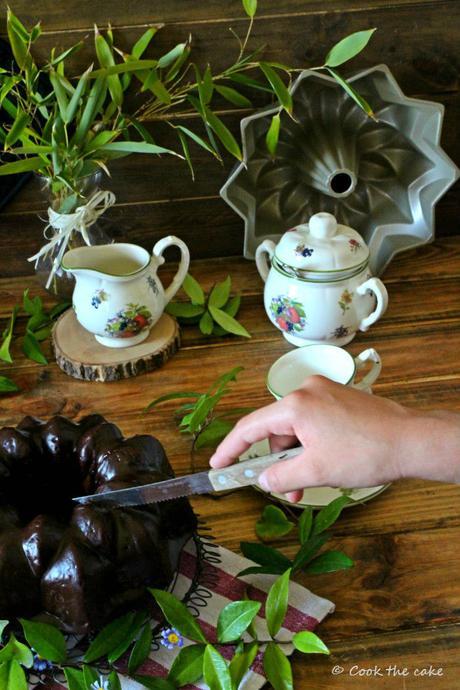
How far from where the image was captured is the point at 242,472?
77 centimetres

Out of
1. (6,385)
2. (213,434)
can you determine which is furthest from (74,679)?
(6,385)

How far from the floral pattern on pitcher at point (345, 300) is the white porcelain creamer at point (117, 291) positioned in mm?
223

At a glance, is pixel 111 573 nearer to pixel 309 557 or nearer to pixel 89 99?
pixel 309 557

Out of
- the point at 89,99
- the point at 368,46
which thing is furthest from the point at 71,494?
the point at 368,46

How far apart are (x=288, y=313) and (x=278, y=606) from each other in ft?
1.60

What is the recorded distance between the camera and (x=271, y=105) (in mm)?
1214

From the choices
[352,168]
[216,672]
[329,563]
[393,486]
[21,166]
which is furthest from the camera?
[352,168]

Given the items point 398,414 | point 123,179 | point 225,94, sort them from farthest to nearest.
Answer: point 123,179
point 225,94
point 398,414

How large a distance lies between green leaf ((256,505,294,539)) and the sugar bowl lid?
1.16ft

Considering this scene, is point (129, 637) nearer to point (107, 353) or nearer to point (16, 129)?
point (107, 353)

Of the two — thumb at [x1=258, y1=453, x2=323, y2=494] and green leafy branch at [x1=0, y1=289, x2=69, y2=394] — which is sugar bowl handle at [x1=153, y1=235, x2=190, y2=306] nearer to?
green leafy branch at [x1=0, y1=289, x2=69, y2=394]

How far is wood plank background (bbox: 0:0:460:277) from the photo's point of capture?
1.20 metres

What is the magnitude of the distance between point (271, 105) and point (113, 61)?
0.23 meters

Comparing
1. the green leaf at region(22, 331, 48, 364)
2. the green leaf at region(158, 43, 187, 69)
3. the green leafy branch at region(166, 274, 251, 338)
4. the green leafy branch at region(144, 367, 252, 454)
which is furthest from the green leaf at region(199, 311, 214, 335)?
the green leaf at region(158, 43, 187, 69)
